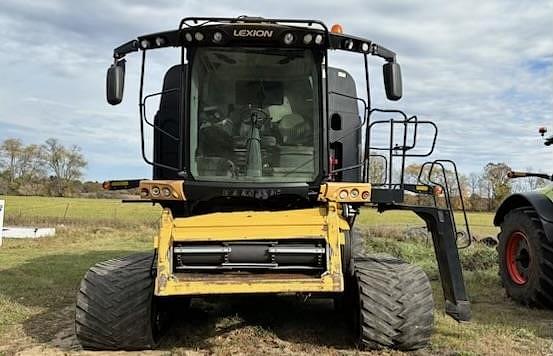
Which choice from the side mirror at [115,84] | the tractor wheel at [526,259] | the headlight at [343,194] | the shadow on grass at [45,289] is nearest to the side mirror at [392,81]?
the headlight at [343,194]

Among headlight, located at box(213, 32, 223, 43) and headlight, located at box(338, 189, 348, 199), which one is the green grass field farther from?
headlight, located at box(213, 32, 223, 43)

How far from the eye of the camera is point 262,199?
5594 millimetres

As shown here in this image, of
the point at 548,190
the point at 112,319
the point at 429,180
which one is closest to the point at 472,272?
the point at 548,190

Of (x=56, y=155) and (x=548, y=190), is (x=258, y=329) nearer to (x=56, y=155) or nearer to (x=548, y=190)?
(x=548, y=190)

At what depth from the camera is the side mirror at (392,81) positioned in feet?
18.5

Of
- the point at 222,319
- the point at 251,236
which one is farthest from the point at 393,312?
the point at 222,319

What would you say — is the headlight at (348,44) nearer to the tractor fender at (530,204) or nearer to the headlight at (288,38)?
the headlight at (288,38)

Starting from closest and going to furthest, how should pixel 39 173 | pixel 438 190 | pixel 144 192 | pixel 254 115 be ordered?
pixel 144 192, pixel 254 115, pixel 438 190, pixel 39 173

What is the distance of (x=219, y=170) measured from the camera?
18.4 ft

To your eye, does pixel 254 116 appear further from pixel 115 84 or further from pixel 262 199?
pixel 115 84

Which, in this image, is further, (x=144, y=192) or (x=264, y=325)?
(x=264, y=325)

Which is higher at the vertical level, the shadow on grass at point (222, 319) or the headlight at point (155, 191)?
the headlight at point (155, 191)

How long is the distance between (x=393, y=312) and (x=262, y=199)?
152cm

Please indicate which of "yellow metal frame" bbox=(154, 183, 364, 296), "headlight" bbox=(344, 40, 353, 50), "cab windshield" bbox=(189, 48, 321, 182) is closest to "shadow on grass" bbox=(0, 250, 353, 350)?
"yellow metal frame" bbox=(154, 183, 364, 296)
